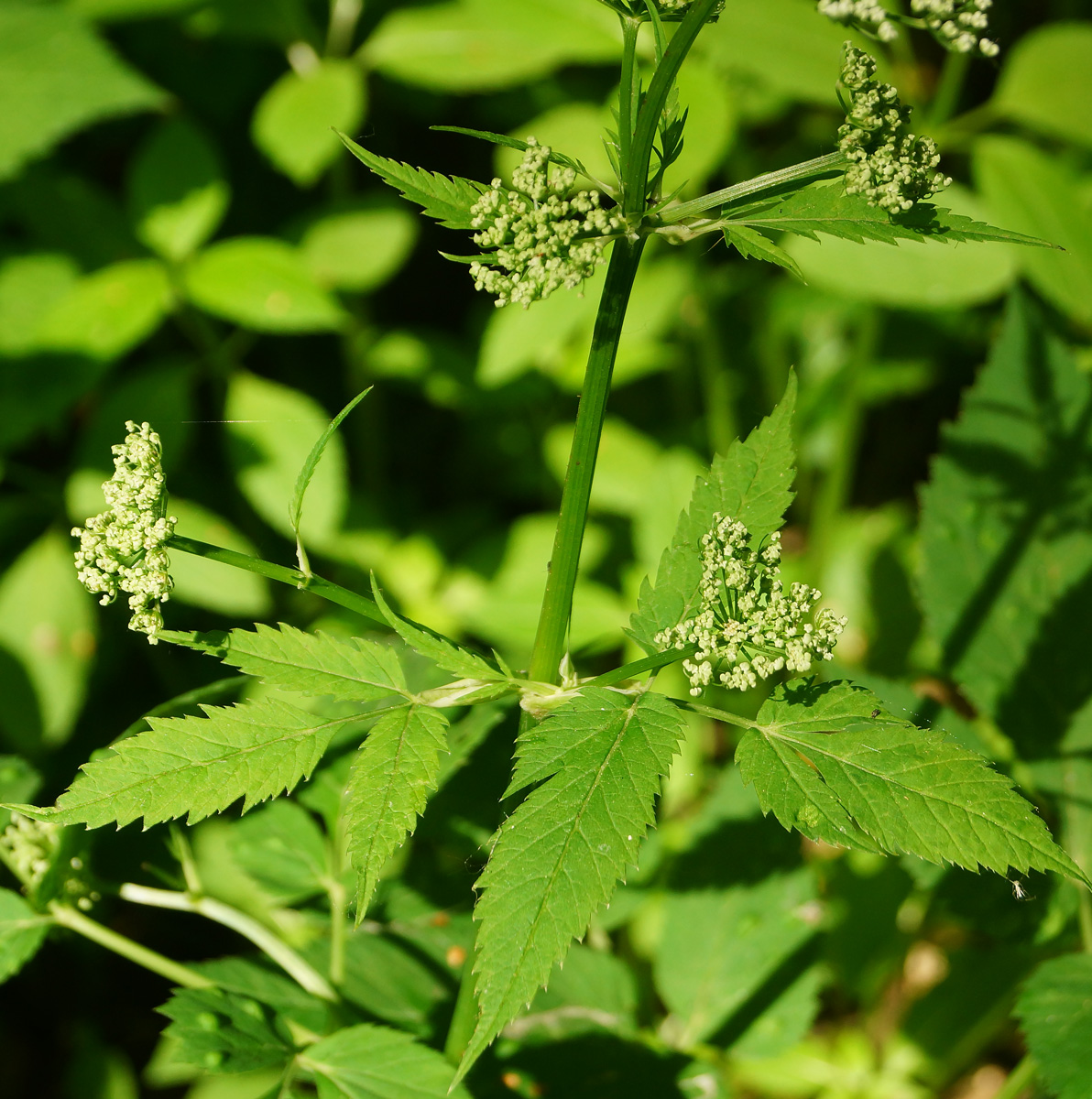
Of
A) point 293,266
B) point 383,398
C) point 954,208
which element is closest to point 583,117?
point 293,266

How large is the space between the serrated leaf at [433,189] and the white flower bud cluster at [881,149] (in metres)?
0.44

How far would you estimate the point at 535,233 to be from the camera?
112cm

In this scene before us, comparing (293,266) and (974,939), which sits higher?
(293,266)

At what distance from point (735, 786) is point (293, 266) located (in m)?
1.96

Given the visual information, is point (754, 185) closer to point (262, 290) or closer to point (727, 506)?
point (727, 506)

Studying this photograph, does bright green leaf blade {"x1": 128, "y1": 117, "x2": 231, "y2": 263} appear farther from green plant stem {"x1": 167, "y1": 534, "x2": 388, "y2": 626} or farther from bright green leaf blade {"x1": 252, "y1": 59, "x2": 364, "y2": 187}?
green plant stem {"x1": 167, "y1": 534, "x2": 388, "y2": 626}

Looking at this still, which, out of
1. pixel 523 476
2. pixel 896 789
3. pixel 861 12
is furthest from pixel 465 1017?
pixel 523 476

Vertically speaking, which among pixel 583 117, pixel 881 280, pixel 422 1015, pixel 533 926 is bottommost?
pixel 422 1015

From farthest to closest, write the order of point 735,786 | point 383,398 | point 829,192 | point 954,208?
point 383,398, point 954,208, point 735,786, point 829,192

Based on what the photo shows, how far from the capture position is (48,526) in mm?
3127

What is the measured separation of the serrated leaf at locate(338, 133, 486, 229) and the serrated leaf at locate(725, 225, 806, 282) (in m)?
0.31

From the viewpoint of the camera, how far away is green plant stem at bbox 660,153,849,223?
1162 millimetres

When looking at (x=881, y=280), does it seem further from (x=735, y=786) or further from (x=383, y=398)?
(x=383, y=398)

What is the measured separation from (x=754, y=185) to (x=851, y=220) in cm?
12
